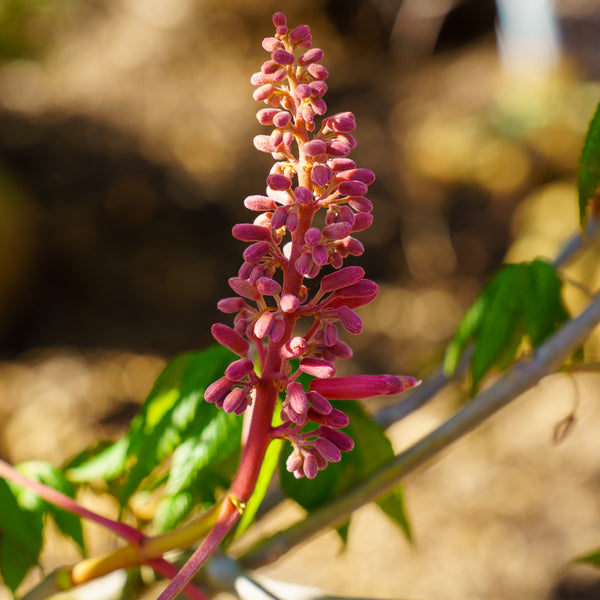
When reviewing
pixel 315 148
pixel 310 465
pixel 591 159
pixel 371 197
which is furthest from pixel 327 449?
pixel 371 197

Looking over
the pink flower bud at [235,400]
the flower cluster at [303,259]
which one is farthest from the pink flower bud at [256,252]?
the pink flower bud at [235,400]

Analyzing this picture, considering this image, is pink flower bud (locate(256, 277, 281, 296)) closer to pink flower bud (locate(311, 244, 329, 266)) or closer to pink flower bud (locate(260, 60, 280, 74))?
pink flower bud (locate(311, 244, 329, 266))

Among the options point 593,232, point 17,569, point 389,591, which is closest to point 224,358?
point 17,569

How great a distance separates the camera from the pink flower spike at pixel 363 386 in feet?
1.70

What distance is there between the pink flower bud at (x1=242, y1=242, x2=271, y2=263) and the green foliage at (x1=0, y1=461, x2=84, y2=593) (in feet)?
1.48

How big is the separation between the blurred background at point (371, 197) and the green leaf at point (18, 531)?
2135mm

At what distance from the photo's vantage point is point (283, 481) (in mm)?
753

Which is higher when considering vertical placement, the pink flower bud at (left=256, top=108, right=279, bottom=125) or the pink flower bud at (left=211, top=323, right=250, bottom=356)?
the pink flower bud at (left=256, top=108, right=279, bottom=125)

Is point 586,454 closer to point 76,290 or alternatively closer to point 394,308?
point 394,308

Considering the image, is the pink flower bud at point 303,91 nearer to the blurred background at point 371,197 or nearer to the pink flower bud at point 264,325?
the pink flower bud at point 264,325

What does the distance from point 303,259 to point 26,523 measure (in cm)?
52

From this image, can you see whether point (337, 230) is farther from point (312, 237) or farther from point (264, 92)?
point (264, 92)

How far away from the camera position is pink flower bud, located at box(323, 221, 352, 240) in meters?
0.50

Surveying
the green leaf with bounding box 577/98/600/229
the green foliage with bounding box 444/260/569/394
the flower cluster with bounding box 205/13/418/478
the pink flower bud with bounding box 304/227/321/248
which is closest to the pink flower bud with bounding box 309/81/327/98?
the flower cluster with bounding box 205/13/418/478
